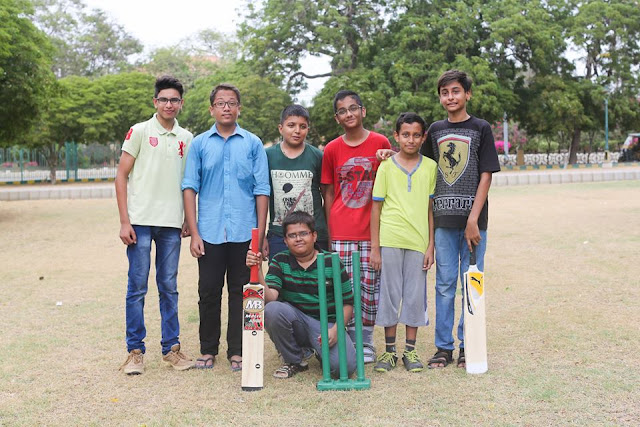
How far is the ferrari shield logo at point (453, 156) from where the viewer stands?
4422 millimetres

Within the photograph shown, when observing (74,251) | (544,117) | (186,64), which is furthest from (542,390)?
(186,64)

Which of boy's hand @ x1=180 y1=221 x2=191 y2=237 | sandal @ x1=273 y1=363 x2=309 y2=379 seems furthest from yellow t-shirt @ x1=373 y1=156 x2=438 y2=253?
boy's hand @ x1=180 y1=221 x2=191 y2=237

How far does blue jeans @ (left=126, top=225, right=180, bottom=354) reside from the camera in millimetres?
4473

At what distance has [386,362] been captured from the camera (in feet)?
14.6

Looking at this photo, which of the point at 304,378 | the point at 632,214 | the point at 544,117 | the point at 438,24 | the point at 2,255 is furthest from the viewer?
the point at 544,117

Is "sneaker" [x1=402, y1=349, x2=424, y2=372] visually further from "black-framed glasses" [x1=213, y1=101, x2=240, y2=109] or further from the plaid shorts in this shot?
"black-framed glasses" [x1=213, y1=101, x2=240, y2=109]

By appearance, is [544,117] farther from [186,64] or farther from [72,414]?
[72,414]

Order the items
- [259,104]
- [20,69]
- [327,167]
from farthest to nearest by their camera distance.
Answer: [259,104]
[20,69]
[327,167]

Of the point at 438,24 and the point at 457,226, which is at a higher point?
the point at 438,24

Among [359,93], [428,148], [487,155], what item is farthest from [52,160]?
[487,155]

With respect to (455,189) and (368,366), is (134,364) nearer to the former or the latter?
(368,366)

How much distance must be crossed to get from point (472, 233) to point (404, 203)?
0.48m

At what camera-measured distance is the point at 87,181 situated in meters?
33.5

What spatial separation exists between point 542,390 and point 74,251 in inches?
339
